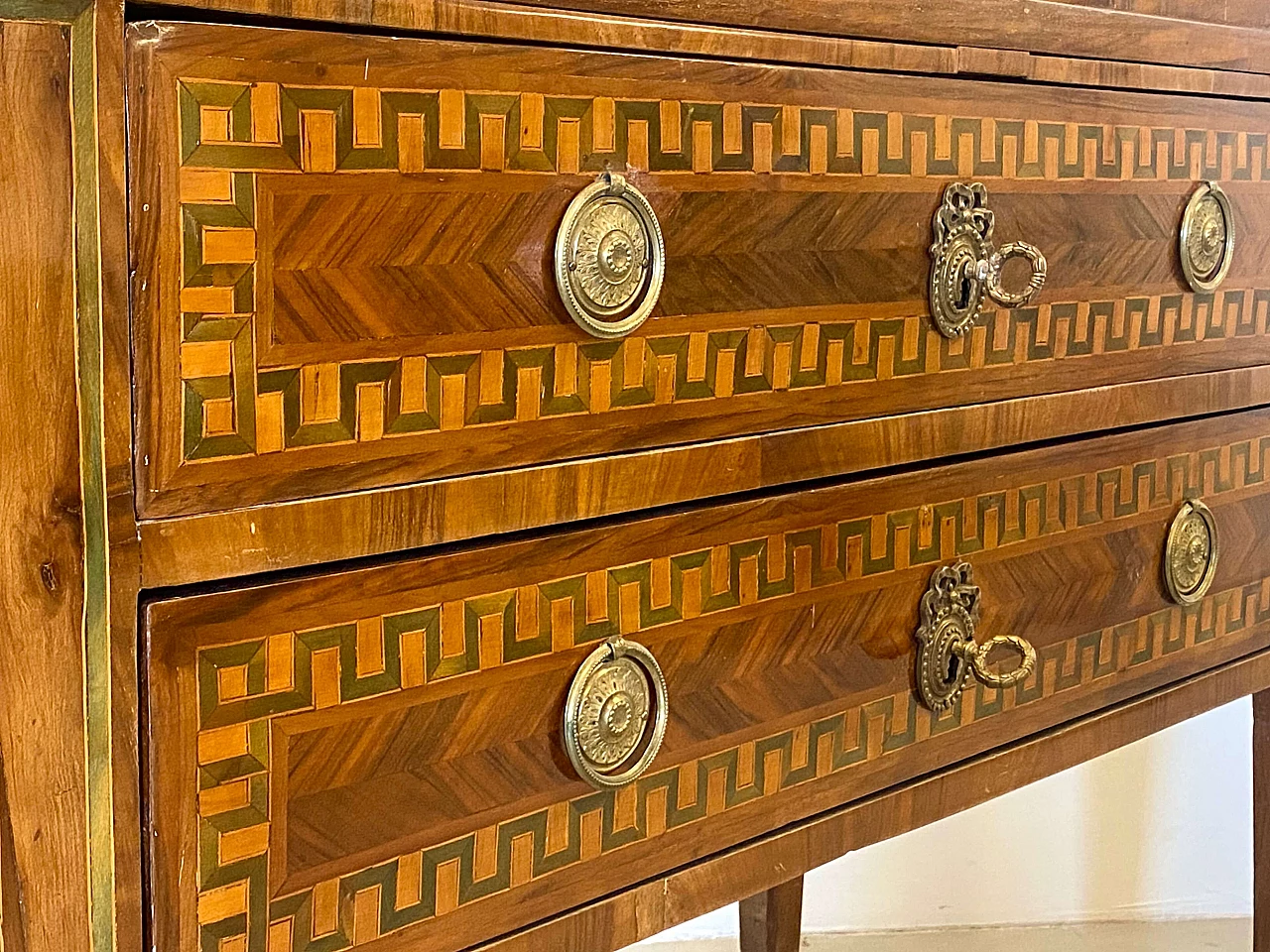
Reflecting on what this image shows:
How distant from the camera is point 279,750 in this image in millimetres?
518

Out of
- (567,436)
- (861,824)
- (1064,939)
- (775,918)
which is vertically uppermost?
(567,436)

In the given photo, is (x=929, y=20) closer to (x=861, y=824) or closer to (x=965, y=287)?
(x=965, y=287)

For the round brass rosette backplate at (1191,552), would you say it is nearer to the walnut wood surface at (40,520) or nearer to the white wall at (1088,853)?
the walnut wood surface at (40,520)

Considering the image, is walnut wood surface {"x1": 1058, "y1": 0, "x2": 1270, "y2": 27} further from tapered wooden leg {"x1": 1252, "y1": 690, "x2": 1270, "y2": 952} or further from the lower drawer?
tapered wooden leg {"x1": 1252, "y1": 690, "x2": 1270, "y2": 952}

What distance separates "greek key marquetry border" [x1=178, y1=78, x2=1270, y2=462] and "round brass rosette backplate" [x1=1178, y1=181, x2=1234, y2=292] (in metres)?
0.05

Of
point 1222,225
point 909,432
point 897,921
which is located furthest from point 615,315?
point 897,921

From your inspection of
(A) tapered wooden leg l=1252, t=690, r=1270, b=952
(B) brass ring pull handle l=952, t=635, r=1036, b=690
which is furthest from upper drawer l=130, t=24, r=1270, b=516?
(A) tapered wooden leg l=1252, t=690, r=1270, b=952

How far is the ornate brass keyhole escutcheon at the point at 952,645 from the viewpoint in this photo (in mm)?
748

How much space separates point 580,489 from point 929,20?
30 centimetres

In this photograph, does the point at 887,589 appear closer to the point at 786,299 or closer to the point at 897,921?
the point at 786,299

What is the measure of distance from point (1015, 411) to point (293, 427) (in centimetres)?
42

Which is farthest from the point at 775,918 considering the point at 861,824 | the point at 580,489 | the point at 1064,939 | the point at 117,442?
the point at 117,442

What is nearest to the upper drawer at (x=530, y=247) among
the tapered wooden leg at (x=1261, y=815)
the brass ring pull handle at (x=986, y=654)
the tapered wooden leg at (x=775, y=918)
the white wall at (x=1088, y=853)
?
the brass ring pull handle at (x=986, y=654)

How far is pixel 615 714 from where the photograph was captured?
61 cm
